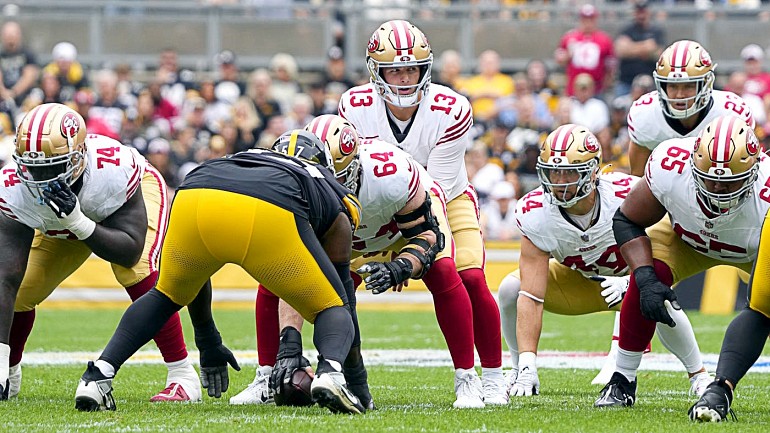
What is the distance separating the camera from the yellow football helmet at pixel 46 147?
570 cm

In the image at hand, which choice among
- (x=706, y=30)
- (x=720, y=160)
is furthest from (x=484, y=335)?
(x=706, y=30)

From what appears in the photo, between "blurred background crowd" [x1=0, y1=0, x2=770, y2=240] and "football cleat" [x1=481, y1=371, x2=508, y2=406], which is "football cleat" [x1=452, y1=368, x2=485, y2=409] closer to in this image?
"football cleat" [x1=481, y1=371, x2=508, y2=406]

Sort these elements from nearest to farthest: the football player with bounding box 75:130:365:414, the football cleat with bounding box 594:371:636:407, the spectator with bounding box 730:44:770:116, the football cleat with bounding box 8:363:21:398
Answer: the football player with bounding box 75:130:365:414
the football cleat with bounding box 594:371:636:407
the football cleat with bounding box 8:363:21:398
the spectator with bounding box 730:44:770:116

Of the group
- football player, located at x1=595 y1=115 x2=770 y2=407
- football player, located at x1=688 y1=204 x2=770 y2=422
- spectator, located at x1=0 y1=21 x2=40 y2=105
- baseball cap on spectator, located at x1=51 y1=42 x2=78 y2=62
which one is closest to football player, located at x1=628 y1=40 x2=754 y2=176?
football player, located at x1=595 y1=115 x2=770 y2=407

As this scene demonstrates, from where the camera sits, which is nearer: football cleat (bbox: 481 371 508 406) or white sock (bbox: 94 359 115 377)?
white sock (bbox: 94 359 115 377)

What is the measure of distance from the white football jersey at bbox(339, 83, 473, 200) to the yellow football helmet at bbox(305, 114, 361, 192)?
96 centimetres

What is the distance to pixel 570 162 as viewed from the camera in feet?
21.9

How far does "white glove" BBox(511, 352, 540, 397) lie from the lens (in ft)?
22.0

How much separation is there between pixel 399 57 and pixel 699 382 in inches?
93.7

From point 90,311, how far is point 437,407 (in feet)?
25.1

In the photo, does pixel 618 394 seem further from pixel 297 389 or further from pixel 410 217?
pixel 297 389

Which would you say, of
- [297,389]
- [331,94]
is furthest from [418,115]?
[331,94]

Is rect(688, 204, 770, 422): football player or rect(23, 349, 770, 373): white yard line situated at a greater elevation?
rect(688, 204, 770, 422): football player

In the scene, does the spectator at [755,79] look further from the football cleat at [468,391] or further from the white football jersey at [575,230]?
the football cleat at [468,391]
